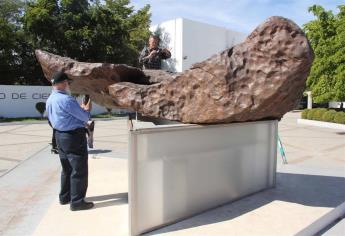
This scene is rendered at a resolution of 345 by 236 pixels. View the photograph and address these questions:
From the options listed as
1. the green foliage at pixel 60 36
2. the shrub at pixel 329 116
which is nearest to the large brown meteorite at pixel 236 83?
the shrub at pixel 329 116

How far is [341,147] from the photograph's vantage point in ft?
38.0

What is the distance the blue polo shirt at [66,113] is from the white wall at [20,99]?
19770 millimetres

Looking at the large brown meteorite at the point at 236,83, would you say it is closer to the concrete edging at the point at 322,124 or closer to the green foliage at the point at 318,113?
the concrete edging at the point at 322,124

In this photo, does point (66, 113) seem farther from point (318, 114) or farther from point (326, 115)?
point (318, 114)

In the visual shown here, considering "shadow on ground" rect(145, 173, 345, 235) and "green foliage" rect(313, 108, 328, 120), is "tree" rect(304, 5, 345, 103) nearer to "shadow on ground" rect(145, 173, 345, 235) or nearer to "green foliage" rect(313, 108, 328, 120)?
"green foliage" rect(313, 108, 328, 120)

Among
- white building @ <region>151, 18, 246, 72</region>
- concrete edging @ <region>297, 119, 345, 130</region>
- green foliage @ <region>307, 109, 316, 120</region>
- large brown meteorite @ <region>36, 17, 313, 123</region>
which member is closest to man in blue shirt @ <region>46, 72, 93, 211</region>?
large brown meteorite @ <region>36, 17, 313, 123</region>

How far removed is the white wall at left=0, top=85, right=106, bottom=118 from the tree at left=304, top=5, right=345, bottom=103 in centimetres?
1538

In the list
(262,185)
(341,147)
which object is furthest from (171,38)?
(262,185)

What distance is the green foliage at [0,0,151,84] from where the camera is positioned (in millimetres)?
24984

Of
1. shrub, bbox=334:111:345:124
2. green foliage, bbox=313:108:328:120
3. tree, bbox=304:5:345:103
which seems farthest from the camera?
green foliage, bbox=313:108:328:120

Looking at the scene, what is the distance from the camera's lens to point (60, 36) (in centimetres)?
2520

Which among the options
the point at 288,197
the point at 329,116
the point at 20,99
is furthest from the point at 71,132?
the point at 20,99

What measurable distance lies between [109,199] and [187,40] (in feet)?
89.1

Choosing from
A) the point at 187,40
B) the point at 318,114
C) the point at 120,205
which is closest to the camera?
the point at 120,205
